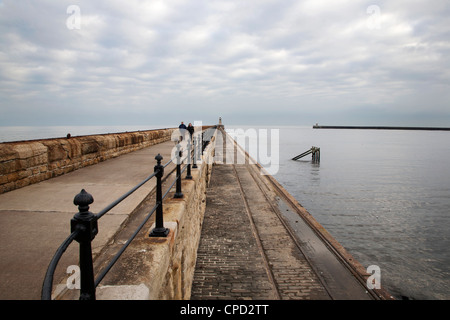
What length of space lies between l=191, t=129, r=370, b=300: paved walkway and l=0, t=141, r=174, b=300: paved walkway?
2.87m

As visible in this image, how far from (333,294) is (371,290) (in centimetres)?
104

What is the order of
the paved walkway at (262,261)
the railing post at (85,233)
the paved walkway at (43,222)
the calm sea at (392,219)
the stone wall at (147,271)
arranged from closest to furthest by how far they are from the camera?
the railing post at (85,233), the stone wall at (147,271), the paved walkway at (43,222), the paved walkway at (262,261), the calm sea at (392,219)

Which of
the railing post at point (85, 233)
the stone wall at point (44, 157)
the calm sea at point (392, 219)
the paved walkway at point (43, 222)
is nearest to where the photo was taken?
the railing post at point (85, 233)

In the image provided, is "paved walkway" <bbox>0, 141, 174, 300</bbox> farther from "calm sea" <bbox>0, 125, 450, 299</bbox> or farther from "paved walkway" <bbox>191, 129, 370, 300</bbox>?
"calm sea" <bbox>0, 125, 450, 299</bbox>

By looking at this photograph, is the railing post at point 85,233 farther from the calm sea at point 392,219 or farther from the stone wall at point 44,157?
the calm sea at point 392,219

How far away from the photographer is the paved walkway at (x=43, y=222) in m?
2.50

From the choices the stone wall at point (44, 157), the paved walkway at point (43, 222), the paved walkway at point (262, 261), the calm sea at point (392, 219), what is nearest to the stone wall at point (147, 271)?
the paved walkway at point (43, 222)

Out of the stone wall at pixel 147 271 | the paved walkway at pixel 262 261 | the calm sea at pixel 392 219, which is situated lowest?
the calm sea at pixel 392 219

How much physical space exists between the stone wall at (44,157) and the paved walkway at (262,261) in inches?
172

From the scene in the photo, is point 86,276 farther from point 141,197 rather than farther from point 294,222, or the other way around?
point 294,222

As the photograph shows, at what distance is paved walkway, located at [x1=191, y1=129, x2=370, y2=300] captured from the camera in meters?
5.98

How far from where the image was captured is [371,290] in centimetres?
616
